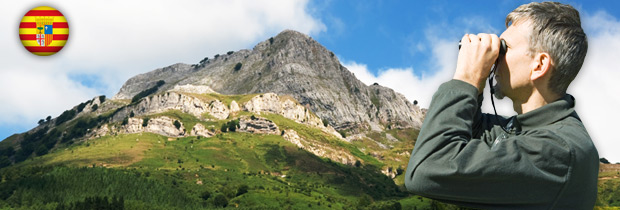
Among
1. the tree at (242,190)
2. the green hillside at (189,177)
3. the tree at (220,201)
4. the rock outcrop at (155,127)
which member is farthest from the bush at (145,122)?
the tree at (220,201)

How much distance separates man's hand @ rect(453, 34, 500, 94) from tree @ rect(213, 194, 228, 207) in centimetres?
13417

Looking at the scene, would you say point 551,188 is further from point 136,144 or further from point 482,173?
point 136,144

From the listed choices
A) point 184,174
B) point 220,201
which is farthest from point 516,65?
point 184,174

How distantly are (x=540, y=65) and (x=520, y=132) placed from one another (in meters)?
0.35

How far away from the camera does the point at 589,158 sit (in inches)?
79.9

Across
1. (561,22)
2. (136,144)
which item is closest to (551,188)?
(561,22)

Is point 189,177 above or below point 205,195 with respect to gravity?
above

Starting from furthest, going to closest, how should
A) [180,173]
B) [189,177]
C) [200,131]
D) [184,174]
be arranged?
1. [200,131]
2. [180,173]
3. [184,174]
4. [189,177]

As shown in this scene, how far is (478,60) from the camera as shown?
224 centimetres

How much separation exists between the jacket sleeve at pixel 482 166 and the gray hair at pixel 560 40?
13.9 inches

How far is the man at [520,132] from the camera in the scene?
6.39 ft

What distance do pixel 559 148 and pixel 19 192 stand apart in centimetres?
14542

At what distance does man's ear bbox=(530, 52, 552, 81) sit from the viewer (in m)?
2.23

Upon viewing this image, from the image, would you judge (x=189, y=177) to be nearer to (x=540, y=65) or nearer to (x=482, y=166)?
(x=540, y=65)
